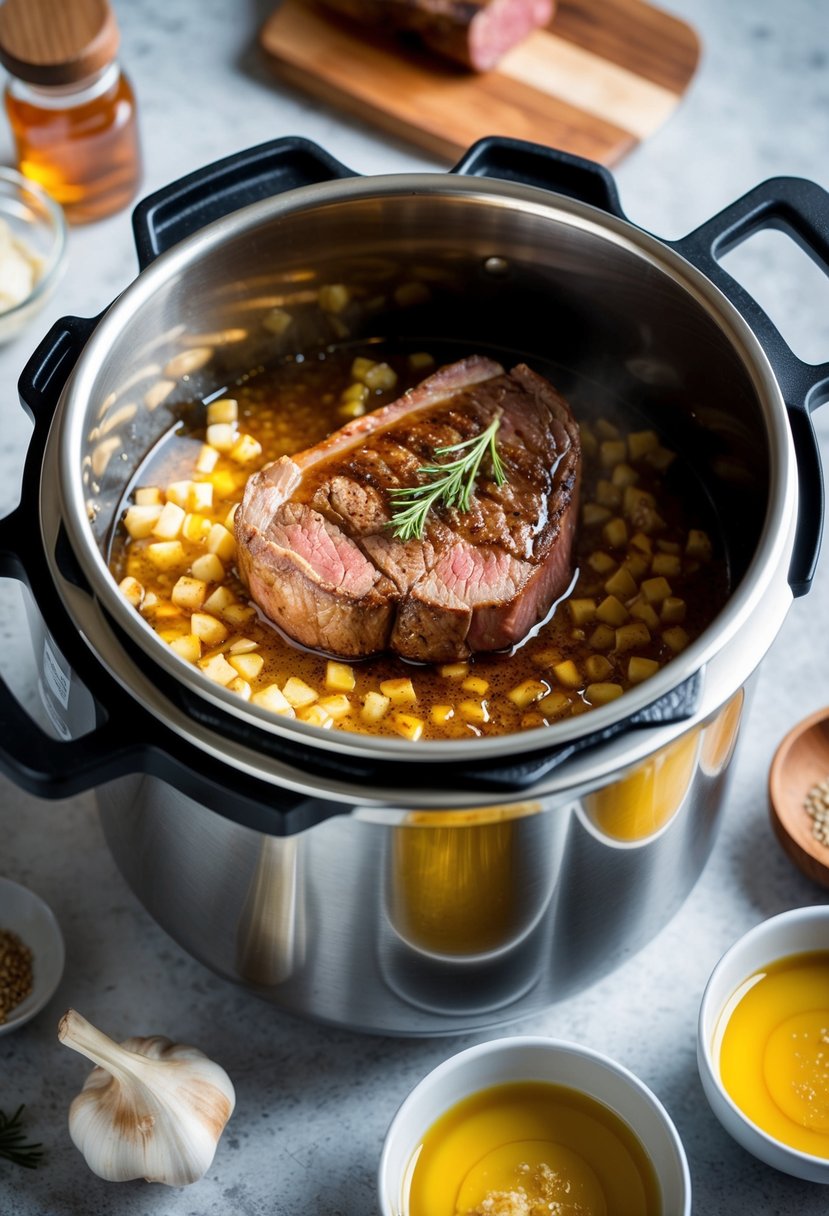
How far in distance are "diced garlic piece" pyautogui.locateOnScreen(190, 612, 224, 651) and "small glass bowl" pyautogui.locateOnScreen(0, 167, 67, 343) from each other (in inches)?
38.1

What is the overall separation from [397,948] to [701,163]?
2.07m

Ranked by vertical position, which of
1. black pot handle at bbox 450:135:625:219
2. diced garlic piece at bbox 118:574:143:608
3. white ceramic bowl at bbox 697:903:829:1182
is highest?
black pot handle at bbox 450:135:625:219

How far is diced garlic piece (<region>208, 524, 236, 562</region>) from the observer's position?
237 cm

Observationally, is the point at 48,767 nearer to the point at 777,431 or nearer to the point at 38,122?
the point at 777,431

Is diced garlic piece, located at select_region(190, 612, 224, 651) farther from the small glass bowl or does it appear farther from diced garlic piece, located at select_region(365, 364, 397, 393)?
the small glass bowl

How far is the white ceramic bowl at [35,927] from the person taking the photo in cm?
228

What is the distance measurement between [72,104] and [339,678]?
1.47 meters

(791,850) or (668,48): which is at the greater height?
(668,48)

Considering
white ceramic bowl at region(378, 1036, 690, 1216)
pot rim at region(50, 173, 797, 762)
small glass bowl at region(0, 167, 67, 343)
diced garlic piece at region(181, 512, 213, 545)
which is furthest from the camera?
small glass bowl at region(0, 167, 67, 343)

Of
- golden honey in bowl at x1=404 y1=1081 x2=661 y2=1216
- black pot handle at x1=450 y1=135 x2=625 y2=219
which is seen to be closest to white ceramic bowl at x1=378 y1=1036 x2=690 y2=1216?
golden honey in bowl at x1=404 y1=1081 x2=661 y2=1216

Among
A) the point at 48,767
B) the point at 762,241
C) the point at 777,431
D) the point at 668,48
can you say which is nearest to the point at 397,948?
the point at 48,767

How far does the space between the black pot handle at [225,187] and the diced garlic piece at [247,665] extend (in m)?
0.62

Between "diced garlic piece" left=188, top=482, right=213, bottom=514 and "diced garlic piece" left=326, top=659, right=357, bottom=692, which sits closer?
"diced garlic piece" left=326, top=659, right=357, bottom=692

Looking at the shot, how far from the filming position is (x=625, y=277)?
7.64ft
